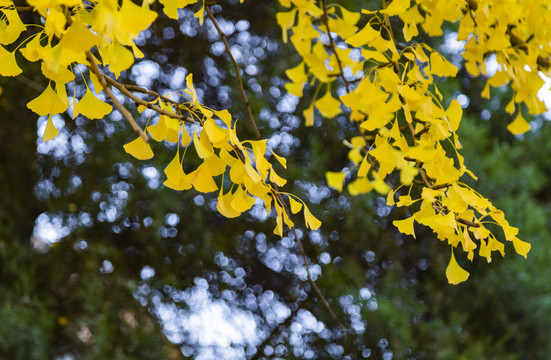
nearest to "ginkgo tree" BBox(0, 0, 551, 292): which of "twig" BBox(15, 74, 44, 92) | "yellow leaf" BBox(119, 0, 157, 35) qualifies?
"yellow leaf" BBox(119, 0, 157, 35)

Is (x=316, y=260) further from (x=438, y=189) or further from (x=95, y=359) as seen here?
(x=438, y=189)

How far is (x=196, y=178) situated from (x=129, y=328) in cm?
135

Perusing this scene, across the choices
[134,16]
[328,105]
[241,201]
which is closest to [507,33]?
[328,105]

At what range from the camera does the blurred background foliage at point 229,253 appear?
5.49 feet

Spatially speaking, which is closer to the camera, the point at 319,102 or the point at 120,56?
the point at 120,56

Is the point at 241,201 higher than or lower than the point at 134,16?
lower

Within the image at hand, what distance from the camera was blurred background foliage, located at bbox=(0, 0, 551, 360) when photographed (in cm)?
167

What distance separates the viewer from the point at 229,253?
1.72 metres

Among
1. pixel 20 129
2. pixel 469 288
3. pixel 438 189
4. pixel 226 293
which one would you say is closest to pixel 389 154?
pixel 438 189

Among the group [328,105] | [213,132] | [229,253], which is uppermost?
[213,132]

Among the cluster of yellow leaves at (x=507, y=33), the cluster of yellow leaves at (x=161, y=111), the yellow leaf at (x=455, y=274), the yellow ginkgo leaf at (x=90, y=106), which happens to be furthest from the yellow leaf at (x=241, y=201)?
the cluster of yellow leaves at (x=507, y=33)

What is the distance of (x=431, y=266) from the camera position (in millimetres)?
1836

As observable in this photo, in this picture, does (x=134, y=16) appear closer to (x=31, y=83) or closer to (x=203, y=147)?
(x=203, y=147)

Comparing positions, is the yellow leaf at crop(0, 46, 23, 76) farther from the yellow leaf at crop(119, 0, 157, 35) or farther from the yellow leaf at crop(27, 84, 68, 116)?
the yellow leaf at crop(119, 0, 157, 35)
